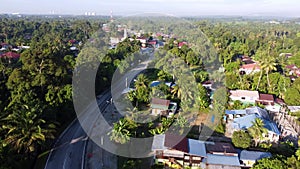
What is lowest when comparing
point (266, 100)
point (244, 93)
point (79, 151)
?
point (79, 151)

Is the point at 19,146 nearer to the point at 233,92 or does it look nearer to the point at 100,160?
the point at 100,160

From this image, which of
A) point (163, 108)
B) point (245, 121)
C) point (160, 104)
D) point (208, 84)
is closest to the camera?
point (245, 121)

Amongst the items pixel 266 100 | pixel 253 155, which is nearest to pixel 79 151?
pixel 253 155

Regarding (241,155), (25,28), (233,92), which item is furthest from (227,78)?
(25,28)

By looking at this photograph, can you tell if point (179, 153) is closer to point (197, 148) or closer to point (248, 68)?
point (197, 148)

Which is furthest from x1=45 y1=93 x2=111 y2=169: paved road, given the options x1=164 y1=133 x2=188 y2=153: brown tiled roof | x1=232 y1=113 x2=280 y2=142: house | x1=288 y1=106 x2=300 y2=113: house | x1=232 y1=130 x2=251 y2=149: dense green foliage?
x1=288 y1=106 x2=300 y2=113: house

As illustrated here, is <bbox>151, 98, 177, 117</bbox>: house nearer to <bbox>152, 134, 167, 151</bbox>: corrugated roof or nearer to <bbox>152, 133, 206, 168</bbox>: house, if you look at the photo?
Answer: <bbox>152, 134, 167, 151</bbox>: corrugated roof

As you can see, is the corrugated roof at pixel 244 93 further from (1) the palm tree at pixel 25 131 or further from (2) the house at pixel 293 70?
(1) the palm tree at pixel 25 131

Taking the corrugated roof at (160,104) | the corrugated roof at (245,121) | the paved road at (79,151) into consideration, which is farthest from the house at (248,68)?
the paved road at (79,151)
